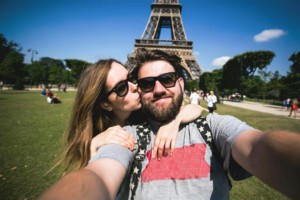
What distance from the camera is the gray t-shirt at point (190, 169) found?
1313 millimetres

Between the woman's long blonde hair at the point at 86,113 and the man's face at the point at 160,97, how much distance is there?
582 mm

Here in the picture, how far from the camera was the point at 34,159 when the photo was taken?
4.84m

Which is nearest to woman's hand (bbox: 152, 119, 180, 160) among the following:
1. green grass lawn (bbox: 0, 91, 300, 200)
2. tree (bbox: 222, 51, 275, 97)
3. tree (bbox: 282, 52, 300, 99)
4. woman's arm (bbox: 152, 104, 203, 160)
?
woman's arm (bbox: 152, 104, 203, 160)

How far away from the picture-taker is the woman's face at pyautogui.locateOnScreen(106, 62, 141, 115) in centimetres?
236

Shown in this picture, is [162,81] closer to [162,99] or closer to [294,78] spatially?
[162,99]

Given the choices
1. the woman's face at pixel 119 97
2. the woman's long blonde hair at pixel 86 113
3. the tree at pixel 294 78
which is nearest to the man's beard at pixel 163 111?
the woman's face at pixel 119 97

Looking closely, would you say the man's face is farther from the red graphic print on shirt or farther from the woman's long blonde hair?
the woman's long blonde hair

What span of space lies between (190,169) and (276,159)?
0.67 metres

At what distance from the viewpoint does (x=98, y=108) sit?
2434mm

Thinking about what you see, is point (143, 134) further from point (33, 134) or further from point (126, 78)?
point (33, 134)

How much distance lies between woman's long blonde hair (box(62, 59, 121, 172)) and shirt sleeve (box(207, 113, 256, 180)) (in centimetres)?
142

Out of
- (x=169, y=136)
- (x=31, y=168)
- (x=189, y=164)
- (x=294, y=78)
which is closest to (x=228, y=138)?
(x=189, y=164)

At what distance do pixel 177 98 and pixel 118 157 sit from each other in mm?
968

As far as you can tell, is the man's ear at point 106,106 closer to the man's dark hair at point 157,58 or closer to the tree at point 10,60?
the man's dark hair at point 157,58
